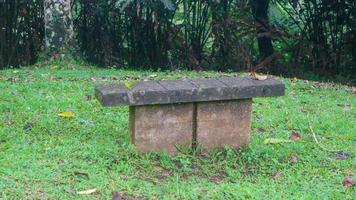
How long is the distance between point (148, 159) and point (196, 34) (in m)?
5.09

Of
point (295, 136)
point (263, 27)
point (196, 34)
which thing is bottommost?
point (295, 136)

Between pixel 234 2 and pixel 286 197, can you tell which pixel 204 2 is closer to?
pixel 234 2

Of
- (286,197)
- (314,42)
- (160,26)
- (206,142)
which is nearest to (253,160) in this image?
(206,142)

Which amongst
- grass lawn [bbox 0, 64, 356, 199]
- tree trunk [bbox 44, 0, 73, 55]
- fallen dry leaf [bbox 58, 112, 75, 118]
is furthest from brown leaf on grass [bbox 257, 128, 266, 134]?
tree trunk [bbox 44, 0, 73, 55]

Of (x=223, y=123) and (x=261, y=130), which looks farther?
(x=261, y=130)

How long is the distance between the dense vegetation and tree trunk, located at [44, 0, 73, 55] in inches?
10.5

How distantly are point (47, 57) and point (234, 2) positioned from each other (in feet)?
9.11

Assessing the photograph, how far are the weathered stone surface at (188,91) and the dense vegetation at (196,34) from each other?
397 cm

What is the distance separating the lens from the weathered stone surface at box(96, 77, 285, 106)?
424cm

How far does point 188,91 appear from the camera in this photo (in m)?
4.39

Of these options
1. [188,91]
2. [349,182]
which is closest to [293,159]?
[349,182]

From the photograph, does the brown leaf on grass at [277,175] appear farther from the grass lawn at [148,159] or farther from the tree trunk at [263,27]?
the tree trunk at [263,27]

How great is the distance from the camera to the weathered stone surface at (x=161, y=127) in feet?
14.5

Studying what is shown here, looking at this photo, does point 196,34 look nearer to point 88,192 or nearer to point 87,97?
point 87,97
